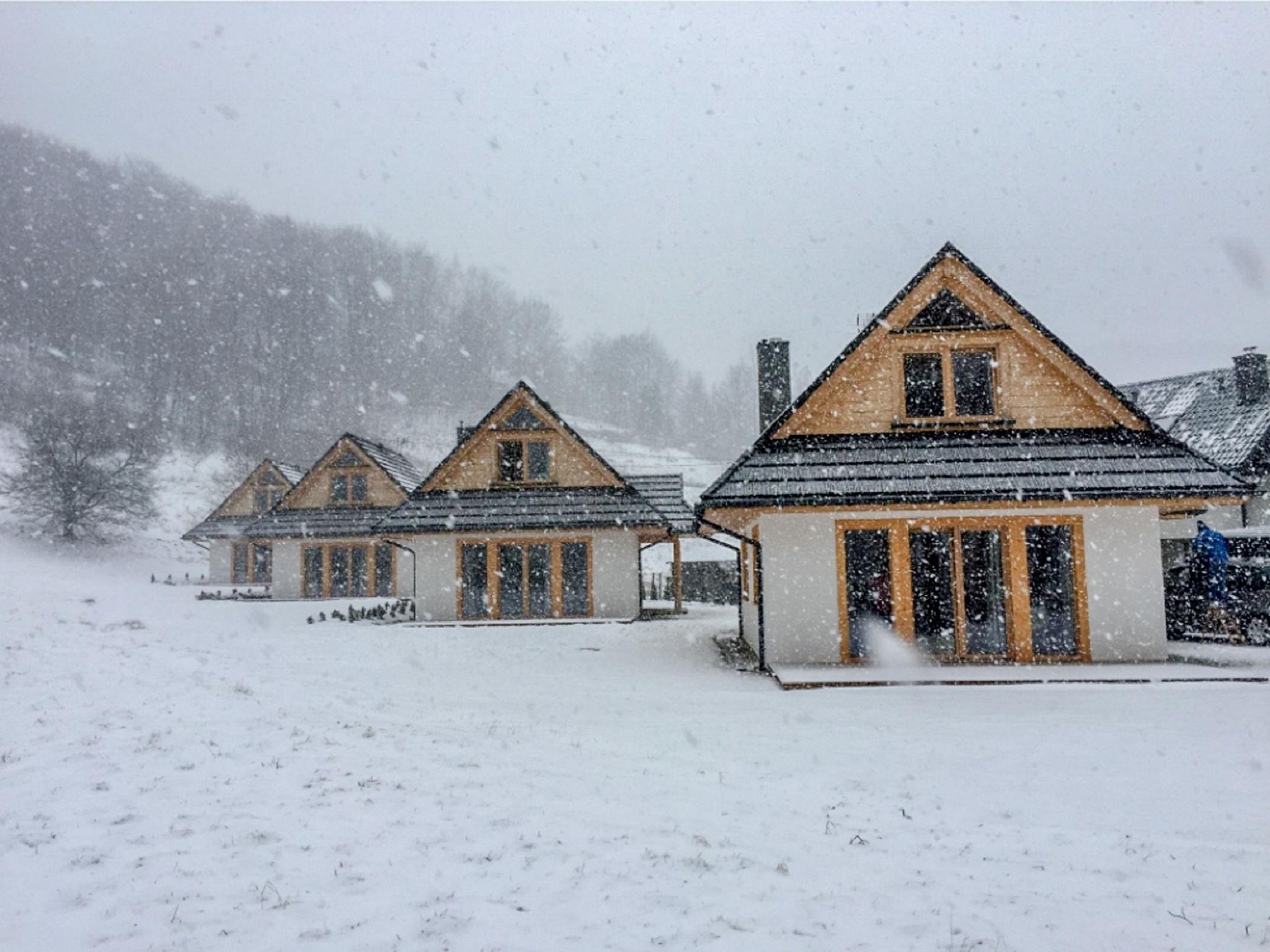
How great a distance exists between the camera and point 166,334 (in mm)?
62844

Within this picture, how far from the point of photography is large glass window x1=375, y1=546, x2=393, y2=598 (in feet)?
93.7

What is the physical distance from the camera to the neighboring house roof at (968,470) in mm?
11000

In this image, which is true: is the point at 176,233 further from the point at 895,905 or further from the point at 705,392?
the point at 895,905

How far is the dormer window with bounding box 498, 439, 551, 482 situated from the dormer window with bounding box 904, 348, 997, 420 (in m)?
10.8

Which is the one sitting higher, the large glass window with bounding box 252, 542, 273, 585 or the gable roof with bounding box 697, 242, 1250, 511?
the gable roof with bounding box 697, 242, 1250, 511

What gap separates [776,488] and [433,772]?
670cm

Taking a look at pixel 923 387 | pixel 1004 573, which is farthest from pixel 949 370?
pixel 1004 573

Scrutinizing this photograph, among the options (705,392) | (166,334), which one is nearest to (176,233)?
(166,334)

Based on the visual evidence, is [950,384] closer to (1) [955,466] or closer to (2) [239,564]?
(1) [955,466]

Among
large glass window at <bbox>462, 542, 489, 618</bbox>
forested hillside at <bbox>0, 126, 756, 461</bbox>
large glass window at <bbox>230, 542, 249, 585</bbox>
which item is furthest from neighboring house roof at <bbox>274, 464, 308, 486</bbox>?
forested hillside at <bbox>0, 126, 756, 461</bbox>

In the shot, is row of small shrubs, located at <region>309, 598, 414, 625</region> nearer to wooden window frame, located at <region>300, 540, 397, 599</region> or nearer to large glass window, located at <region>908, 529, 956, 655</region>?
wooden window frame, located at <region>300, 540, 397, 599</region>

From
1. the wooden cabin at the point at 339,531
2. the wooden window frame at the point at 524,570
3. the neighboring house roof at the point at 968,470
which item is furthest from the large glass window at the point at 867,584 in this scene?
the wooden cabin at the point at 339,531

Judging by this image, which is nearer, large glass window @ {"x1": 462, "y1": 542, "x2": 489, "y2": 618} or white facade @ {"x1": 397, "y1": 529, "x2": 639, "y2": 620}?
white facade @ {"x1": 397, "y1": 529, "x2": 639, "y2": 620}

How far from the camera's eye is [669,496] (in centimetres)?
2309
